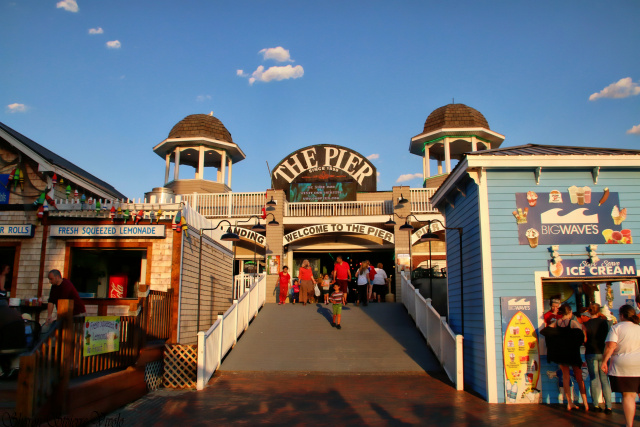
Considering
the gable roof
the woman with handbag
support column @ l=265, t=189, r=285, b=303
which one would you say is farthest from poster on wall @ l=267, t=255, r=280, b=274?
the gable roof

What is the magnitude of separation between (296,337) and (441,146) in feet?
51.6

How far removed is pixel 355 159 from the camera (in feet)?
84.9

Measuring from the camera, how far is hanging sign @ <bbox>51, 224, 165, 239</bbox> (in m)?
12.3

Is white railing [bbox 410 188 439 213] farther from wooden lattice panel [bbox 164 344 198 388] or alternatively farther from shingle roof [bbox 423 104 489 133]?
wooden lattice panel [bbox 164 344 198 388]

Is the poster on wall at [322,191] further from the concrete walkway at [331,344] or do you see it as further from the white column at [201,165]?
the concrete walkway at [331,344]

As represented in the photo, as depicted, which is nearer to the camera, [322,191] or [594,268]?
[594,268]

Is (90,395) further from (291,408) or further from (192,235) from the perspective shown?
(192,235)

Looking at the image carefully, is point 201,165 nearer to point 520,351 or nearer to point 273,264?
point 273,264

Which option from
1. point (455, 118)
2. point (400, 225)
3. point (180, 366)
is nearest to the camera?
point (180, 366)

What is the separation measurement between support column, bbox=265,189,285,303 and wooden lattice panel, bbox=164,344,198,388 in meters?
10.5

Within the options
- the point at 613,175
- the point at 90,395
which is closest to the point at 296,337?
the point at 90,395

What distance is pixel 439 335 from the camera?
11688 mm

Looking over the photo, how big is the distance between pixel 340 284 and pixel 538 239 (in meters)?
8.71

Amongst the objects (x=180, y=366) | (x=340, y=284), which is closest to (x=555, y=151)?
(x=180, y=366)
